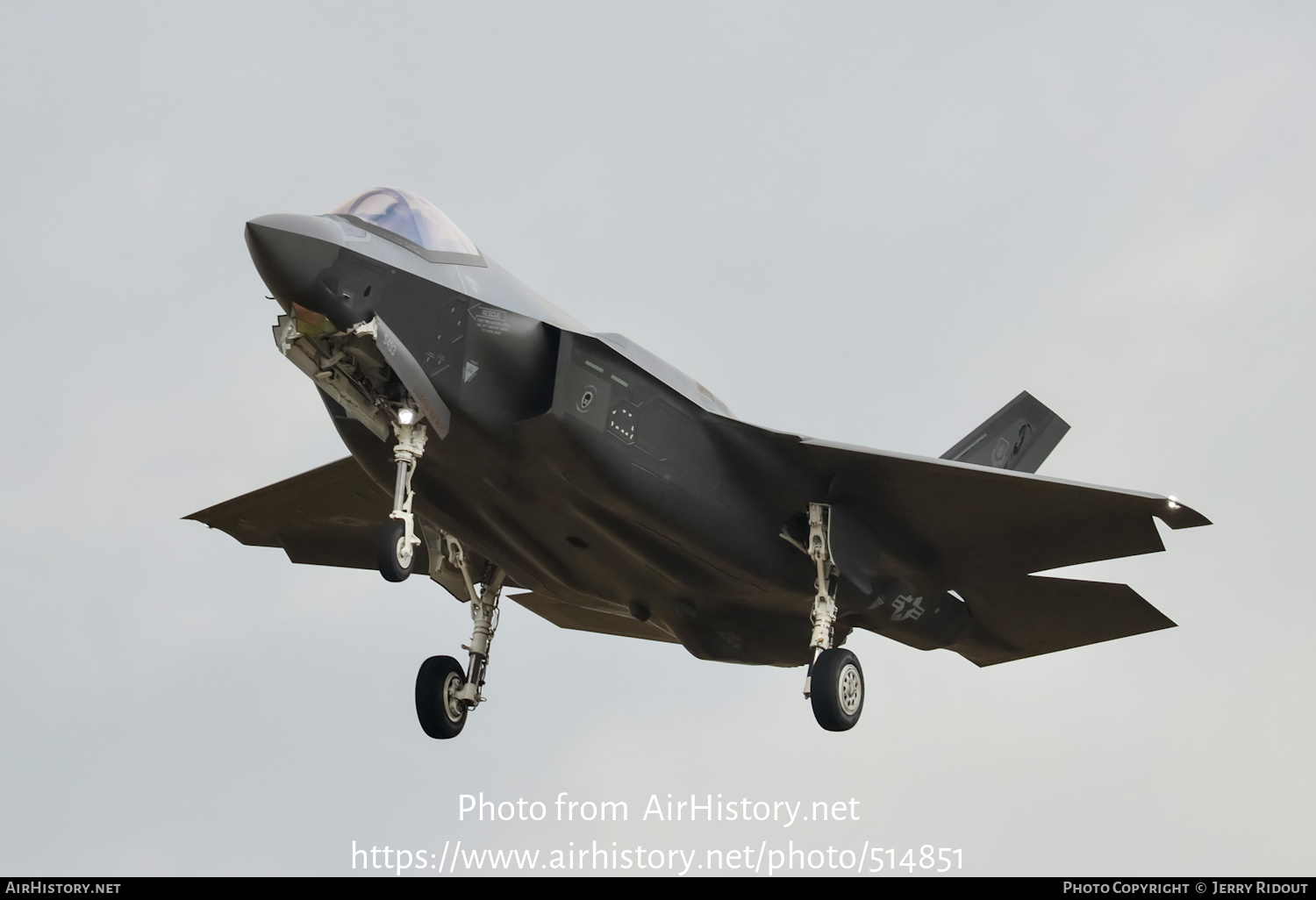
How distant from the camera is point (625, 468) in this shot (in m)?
18.0

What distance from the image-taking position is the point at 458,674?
67.2 ft

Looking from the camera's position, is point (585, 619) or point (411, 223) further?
point (585, 619)

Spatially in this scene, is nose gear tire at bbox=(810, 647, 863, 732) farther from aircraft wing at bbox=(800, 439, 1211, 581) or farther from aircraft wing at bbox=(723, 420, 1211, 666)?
aircraft wing at bbox=(800, 439, 1211, 581)

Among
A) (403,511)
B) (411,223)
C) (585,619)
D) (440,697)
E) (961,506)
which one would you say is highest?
(411,223)

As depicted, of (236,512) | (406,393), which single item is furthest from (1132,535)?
(236,512)

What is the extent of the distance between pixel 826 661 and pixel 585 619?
22.4ft

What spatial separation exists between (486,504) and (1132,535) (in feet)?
24.6

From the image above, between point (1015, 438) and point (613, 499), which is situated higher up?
point (1015, 438)

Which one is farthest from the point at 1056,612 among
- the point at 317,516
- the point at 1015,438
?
the point at 317,516

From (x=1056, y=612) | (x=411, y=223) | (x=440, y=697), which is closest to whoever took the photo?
(x=411, y=223)

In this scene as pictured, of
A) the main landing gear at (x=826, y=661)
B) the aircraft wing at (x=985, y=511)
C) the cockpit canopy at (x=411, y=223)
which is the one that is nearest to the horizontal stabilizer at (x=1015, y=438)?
the aircraft wing at (x=985, y=511)

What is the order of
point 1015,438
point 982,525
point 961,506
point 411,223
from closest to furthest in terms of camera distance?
point 411,223 → point 961,506 → point 982,525 → point 1015,438

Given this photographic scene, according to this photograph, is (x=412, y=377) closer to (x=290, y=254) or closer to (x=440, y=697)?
(x=290, y=254)

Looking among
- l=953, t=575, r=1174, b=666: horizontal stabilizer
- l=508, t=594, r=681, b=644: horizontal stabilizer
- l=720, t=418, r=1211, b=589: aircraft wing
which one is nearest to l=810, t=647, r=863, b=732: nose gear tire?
l=720, t=418, r=1211, b=589: aircraft wing
